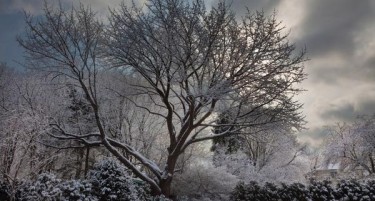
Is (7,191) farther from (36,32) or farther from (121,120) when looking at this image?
(121,120)

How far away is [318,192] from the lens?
1409cm

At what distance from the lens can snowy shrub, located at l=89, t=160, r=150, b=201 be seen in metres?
12.0

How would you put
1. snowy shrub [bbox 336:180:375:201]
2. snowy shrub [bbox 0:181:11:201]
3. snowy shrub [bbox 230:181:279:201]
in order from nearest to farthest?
snowy shrub [bbox 336:180:375:201] < snowy shrub [bbox 0:181:11:201] < snowy shrub [bbox 230:181:279:201]

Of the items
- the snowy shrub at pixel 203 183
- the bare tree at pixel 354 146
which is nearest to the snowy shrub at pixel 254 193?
the snowy shrub at pixel 203 183

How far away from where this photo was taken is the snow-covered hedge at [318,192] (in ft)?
43.3

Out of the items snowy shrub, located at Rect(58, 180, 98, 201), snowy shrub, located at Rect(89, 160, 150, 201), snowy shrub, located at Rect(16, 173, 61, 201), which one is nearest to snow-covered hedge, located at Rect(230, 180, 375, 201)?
snowy shrub, located at Rect(89, 160, 150, 201)

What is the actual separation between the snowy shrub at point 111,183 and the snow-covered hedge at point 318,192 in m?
6.46

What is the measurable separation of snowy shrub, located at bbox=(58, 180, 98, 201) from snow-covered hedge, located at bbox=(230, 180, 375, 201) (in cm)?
792

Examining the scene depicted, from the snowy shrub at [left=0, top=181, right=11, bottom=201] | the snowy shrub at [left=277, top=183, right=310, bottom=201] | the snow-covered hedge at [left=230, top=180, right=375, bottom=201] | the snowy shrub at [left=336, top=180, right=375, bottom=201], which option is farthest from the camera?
the snowy shrub at [left=277, top=183, right=310, bottom=201]

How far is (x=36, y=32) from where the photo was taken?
53.5ft

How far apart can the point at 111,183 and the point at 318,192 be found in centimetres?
773

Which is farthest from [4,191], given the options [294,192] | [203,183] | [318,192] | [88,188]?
[318,192]

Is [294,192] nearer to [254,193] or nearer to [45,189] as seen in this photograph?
[254,193]

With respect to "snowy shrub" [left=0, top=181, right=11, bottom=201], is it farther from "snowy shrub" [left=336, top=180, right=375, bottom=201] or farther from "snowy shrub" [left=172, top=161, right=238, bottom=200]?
"snowy shrub" [left=336, top=180, right=375, bottom=201]
